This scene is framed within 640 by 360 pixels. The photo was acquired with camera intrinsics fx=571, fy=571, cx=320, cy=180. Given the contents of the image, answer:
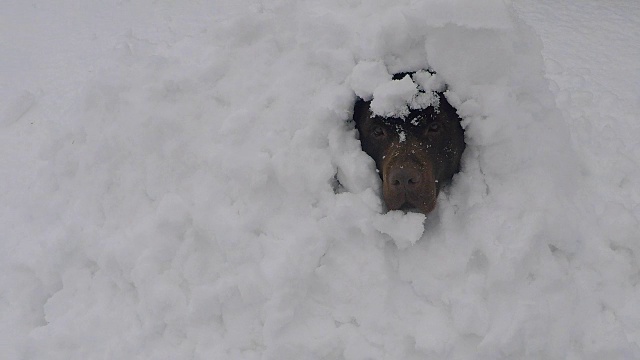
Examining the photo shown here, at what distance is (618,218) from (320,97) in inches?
63.1

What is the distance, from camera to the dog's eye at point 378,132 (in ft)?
9.25

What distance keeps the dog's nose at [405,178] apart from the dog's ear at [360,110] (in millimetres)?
454

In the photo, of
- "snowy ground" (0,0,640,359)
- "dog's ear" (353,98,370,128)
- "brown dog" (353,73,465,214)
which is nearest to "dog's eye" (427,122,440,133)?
"brown dog" (353,73,465,214)

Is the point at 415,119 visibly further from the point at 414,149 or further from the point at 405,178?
the point at 405,178

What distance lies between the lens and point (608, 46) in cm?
478

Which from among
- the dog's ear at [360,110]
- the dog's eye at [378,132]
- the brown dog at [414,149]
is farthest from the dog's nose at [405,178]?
the dog's ear at [360,110]

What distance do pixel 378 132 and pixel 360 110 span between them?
0.57 ft

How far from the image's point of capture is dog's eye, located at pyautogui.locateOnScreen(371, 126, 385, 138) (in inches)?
111

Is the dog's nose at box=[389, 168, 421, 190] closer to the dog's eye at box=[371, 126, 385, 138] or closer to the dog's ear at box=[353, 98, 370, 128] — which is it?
the dog's eye at box=[371, 126, 385, 138]

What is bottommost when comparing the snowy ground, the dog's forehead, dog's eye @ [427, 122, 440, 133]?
the snowy ground

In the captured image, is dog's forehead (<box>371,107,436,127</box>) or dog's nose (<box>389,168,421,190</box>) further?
dog's forehead (<box>371,107,436,127</box>)

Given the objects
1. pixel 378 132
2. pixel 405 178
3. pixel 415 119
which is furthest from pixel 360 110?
pixel 405 178

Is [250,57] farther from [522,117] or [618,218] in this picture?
[618,218]

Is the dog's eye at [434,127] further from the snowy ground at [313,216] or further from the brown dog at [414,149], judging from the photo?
the snowy ground at [313,216]
